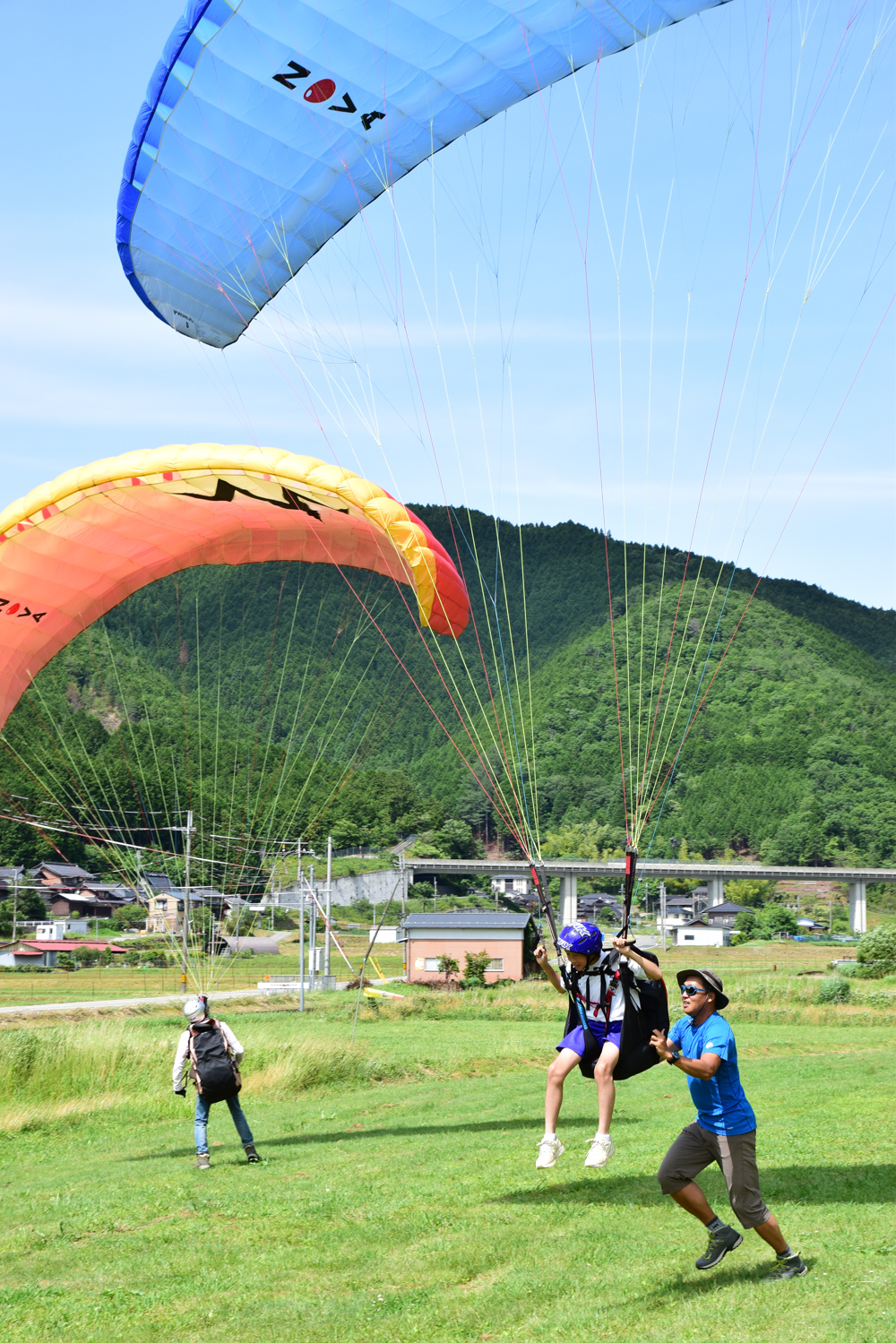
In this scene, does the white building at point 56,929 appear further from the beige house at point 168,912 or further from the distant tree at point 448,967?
the beige house at point 168,912

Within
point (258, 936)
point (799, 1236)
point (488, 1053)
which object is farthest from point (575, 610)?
point (799, 1236)

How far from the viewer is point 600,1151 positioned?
245 inches

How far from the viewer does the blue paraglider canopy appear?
864cm

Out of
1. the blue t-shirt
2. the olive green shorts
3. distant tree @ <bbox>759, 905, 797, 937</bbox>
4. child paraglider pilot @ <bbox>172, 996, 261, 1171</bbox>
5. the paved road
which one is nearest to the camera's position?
the olive green shorts

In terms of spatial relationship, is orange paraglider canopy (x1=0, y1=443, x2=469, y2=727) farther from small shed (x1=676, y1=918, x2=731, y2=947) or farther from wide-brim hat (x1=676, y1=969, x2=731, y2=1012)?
small shed (x1=676, y1=918, x2=731, y2=947)

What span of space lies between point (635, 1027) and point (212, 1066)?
385cm

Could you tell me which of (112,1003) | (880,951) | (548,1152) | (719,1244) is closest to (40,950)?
(112,1003)

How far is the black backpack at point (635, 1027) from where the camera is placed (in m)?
6.53

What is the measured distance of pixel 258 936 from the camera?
65.6 meters

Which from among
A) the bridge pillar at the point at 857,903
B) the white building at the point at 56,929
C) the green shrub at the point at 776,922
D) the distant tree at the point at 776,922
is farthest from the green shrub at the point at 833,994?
the bridge pillar at the point at 857,903

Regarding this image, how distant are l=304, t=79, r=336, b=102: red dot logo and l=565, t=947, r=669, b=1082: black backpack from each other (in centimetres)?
674

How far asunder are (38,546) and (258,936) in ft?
187

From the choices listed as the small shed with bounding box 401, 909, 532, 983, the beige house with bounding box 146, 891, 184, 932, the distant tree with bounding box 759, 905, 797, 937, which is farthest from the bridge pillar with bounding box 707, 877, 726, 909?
the beige house with bounding box 146, 891, 184, 932

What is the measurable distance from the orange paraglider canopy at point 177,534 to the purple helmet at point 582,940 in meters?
4.51
